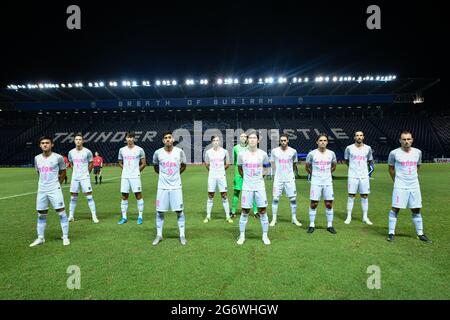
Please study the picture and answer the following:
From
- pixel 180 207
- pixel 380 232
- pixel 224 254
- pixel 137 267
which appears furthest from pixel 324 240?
pixel 137 267

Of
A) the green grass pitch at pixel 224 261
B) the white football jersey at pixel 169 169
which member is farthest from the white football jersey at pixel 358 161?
the white football jersey at pixel 169 169

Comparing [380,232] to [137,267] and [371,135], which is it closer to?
[137,267]

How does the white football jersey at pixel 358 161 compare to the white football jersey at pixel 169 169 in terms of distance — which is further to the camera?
the white football jersey at pixel 358 161

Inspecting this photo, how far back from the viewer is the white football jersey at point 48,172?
20.3 ft

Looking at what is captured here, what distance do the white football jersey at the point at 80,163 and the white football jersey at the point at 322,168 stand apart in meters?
6.69

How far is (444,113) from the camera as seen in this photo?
46.0 meters

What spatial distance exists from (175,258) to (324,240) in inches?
134

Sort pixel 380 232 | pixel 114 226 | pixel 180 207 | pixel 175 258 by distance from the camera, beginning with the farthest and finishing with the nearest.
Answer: pixel 114 226 → pixel 380 232 → pixel 180 207 → pixel 175 258

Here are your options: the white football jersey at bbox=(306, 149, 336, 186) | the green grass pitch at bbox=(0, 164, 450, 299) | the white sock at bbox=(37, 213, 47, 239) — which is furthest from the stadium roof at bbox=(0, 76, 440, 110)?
the white sock at bbox=(37, 213, 47, 239)

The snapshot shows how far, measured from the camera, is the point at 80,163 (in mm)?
8430

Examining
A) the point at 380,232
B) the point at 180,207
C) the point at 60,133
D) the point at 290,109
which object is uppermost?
the point at 290,109
